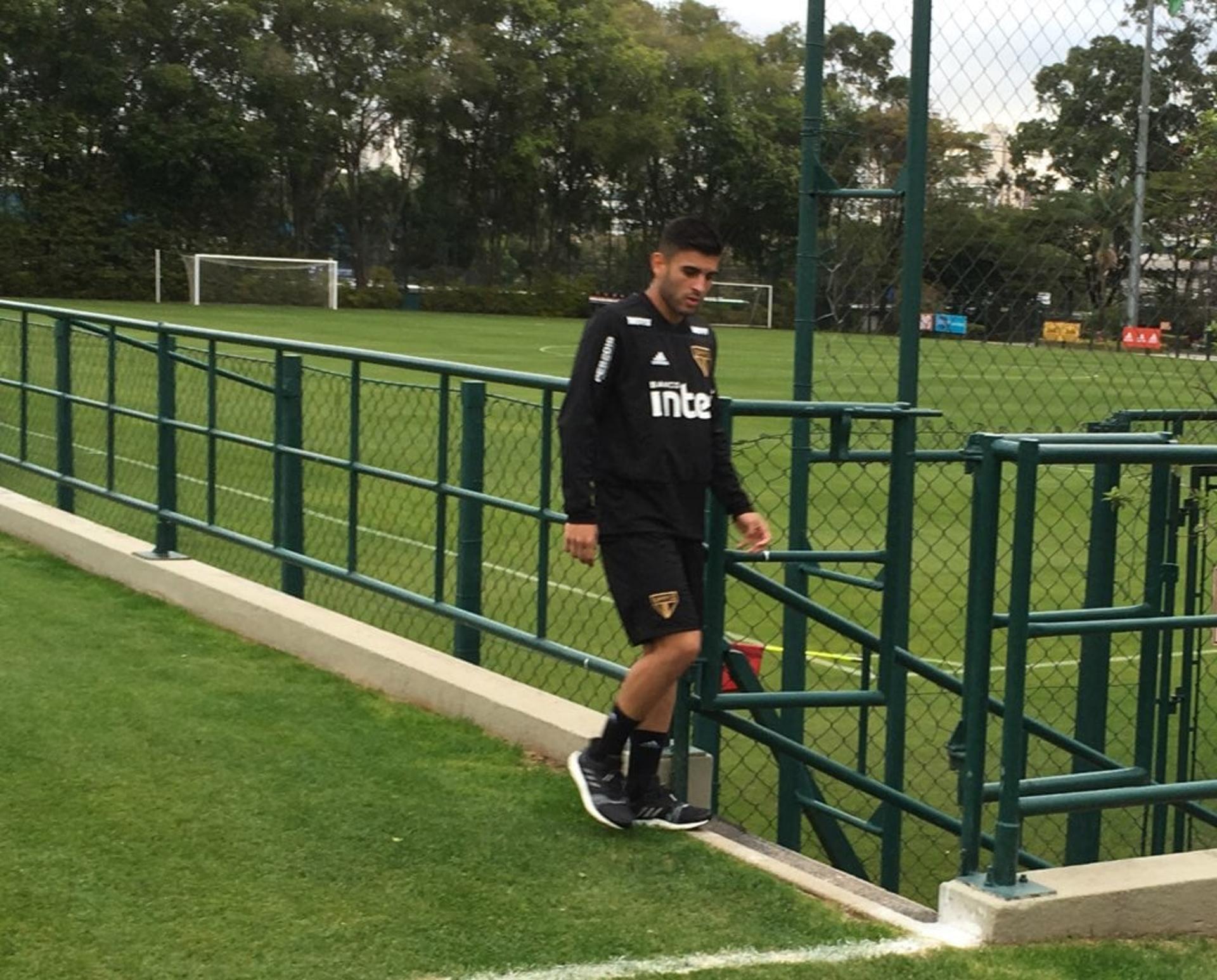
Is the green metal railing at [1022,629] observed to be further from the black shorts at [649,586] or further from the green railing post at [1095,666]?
the green railing post at [1095,666]

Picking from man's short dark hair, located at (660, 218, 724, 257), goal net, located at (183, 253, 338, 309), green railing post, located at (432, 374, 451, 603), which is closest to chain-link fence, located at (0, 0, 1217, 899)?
green railing post, located at (432, 374, 451, 603)

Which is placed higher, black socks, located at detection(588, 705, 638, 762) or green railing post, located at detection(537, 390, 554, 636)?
green railing post, located at detection(537, 390, 554, 636)

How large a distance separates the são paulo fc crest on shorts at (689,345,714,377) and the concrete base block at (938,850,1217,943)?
1.53 meters

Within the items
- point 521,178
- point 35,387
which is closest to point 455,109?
point 521,178

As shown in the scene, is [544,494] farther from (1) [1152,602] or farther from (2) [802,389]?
(1) [1152,602]

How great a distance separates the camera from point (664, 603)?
4.68 meters

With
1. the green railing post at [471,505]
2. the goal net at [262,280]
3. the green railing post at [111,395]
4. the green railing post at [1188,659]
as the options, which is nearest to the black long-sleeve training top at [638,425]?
the green railing post at [471,505]

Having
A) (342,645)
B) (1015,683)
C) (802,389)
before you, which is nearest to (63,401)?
(342,645)

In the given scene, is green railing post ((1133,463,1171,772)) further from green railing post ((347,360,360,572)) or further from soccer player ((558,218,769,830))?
green railing post ((347,360,360,572))

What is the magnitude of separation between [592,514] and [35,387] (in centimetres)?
642

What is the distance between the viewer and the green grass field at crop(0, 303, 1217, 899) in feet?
22.2

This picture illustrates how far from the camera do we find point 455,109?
55281 millimetres

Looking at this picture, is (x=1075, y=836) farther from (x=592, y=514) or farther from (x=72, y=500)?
(x=72, y=500)

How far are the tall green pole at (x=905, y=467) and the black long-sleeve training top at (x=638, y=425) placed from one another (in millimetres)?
636
